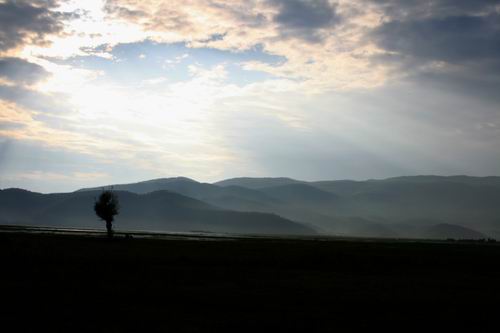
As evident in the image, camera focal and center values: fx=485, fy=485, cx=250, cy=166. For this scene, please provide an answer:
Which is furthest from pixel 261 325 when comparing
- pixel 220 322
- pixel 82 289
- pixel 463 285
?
pixel 463 285

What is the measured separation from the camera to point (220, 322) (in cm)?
2288

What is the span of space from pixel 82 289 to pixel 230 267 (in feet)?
62.1

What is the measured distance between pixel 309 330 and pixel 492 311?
12.6 metres

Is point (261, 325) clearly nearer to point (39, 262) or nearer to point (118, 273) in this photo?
point (118, 273)

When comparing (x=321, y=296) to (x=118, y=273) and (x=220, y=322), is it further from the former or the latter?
(x=118, y=273)

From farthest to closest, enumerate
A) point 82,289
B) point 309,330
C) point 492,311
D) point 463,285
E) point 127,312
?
point 463,285 → point 82,289 → point 492,311 → point 127,312 → point 309,330

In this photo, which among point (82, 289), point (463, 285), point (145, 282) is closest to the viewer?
point (82, 289)

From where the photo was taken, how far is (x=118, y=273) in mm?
39406

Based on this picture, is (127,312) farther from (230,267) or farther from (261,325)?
(230,267)

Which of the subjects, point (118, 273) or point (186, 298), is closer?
point (186, 298)

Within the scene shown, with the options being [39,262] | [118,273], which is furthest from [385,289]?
[39,262]

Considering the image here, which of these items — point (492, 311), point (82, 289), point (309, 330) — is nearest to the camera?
point (309, 330)

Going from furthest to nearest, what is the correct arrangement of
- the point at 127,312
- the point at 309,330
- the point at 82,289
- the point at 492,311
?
1. the point at 82,289
2. the point at 492,311
3. the point at 127,312
4. the point at 309,330

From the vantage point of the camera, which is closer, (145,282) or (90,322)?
(90,322)
